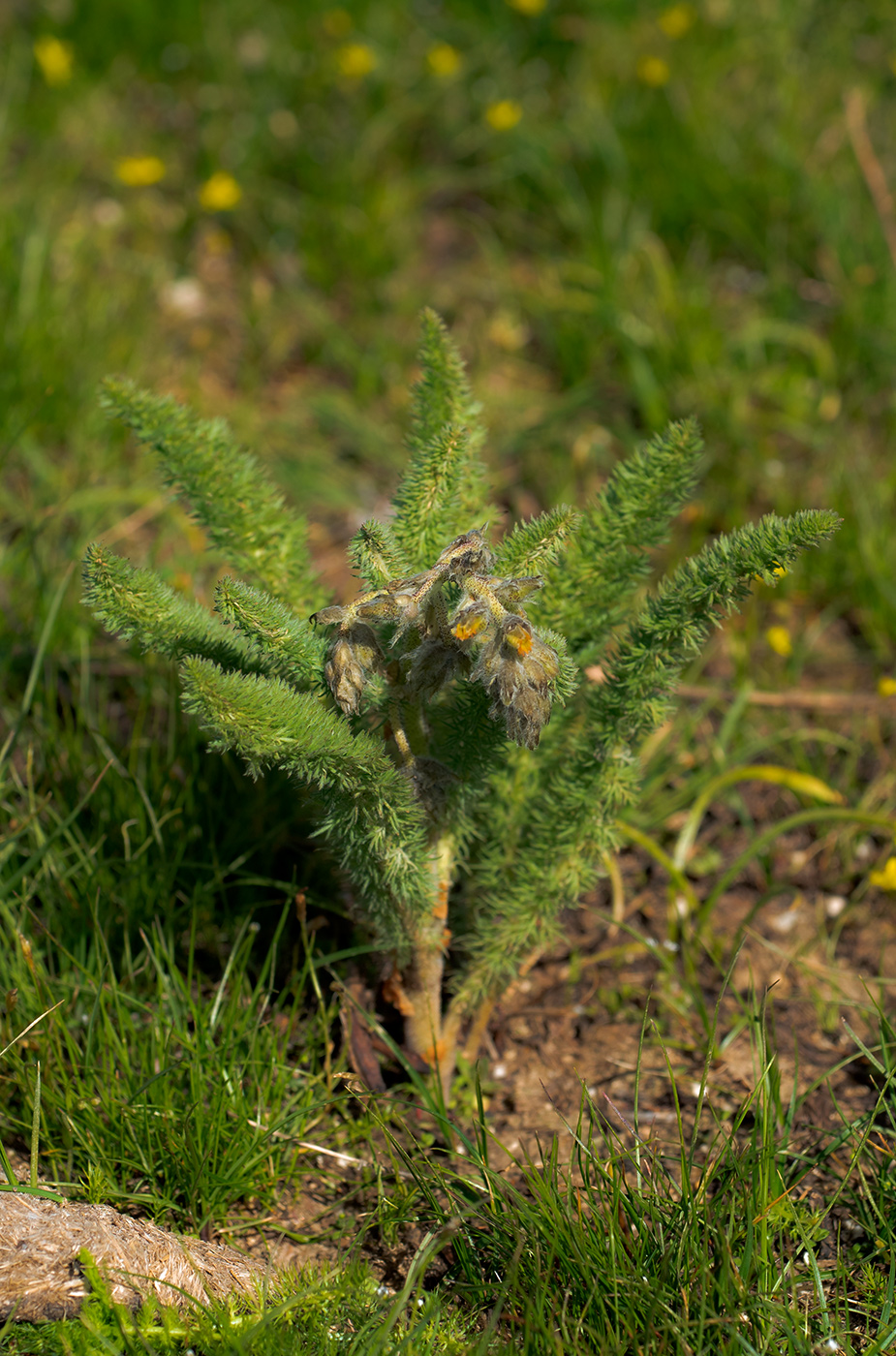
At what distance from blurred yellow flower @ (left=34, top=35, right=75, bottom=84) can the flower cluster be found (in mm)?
3629

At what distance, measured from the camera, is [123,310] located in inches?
150

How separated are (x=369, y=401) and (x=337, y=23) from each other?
1.86 metres

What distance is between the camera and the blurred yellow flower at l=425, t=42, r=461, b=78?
173 inches

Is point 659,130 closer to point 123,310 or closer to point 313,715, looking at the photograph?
point 123,310

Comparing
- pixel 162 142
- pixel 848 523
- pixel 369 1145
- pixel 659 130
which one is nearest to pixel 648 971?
pixel 369 1145

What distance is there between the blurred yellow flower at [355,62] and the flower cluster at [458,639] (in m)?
3.47

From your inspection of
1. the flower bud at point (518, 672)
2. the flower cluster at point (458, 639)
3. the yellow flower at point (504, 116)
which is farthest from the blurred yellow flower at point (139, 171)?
the flower bud at point (518, 672)

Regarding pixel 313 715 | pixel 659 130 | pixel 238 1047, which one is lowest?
pixel 238 1047

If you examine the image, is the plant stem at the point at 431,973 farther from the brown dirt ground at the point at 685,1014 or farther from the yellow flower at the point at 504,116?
the yellow flower at the point at 504,116

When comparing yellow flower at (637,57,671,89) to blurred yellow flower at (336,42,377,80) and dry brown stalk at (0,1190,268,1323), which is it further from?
dry brown stalk at (0,1190,268,1323)

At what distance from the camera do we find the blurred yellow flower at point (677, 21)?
14.5 ft

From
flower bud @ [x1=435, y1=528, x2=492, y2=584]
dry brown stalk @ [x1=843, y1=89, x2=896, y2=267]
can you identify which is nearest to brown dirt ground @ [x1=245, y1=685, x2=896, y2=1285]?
flower bud @ [x1=435, y1=528, x2=492, y2=584]

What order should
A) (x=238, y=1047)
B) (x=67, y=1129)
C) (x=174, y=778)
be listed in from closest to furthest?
(x=67, y=1129) → (x=238, y=1047) → (x=174, y=778)

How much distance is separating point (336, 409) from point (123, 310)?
0.80m
